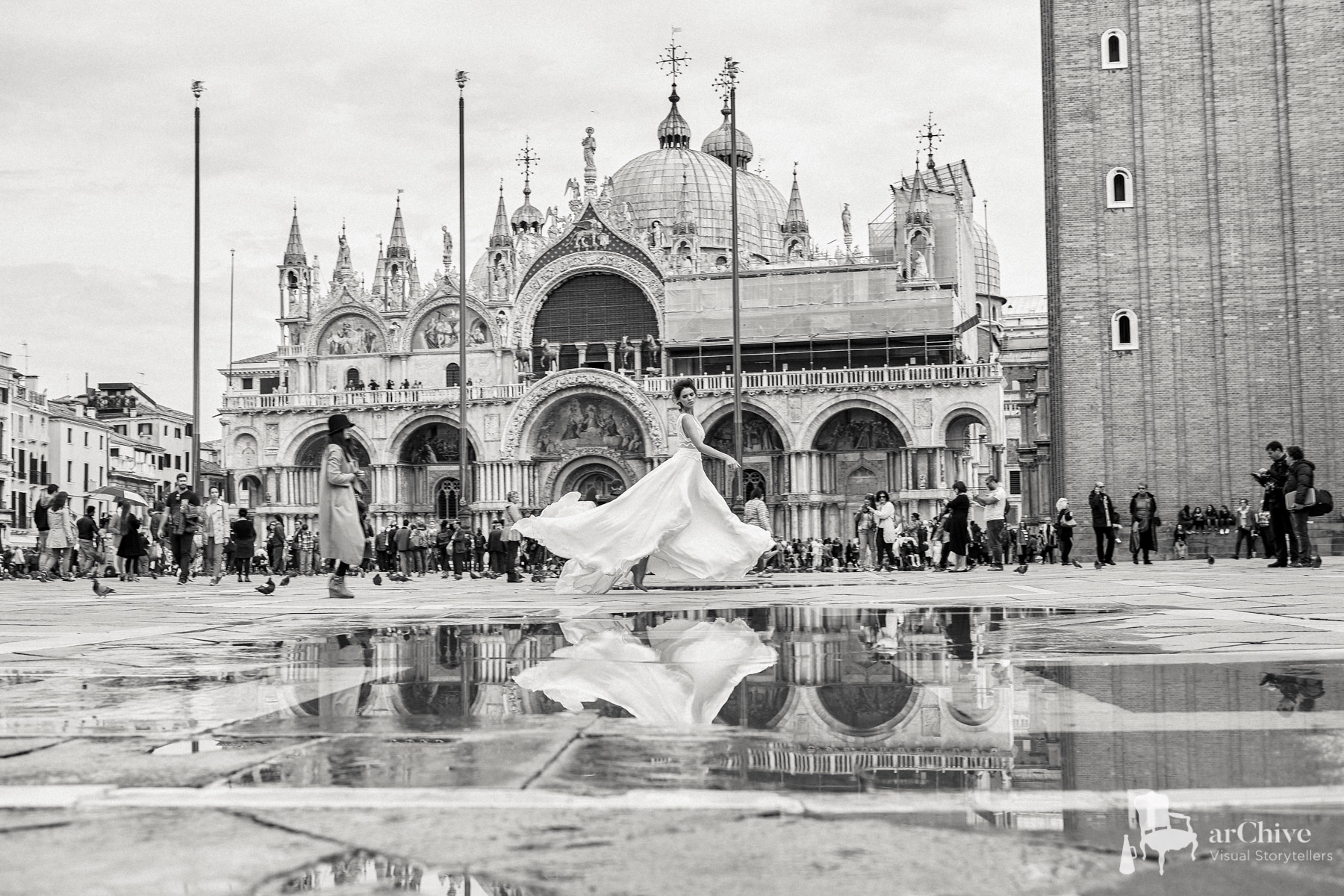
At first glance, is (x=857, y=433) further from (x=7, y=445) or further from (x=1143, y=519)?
(x=7, y=445)

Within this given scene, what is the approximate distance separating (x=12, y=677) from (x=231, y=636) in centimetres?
183

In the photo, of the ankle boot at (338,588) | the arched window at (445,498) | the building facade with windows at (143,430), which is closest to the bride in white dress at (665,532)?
the ankle boot at (338,588)

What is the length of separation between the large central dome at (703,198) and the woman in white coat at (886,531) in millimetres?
33238

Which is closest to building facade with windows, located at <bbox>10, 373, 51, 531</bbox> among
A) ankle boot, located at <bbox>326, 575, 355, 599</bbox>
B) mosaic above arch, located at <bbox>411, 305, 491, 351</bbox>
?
mosaic above arch, located at <bbox>411, 305, 491, 351</bbox>

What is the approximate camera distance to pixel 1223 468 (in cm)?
2819

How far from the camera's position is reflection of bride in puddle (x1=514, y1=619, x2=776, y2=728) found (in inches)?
135

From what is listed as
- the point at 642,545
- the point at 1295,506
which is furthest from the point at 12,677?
the point at 1295,506

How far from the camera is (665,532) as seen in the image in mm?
10578

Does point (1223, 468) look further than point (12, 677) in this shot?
Yes

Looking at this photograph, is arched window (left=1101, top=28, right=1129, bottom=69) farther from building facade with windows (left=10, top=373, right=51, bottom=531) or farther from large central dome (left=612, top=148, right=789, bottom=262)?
building facade with windows (left=10, top=373, right=51, bottom=531)

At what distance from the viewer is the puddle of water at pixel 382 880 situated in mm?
→ 1732

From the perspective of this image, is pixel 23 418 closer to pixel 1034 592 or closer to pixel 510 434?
pixel 510 434

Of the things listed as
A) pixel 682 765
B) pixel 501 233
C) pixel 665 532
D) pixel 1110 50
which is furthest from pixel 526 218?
pixel 682 765

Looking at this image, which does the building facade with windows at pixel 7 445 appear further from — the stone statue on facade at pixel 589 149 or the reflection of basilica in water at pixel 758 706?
the reflection of basilica in water at pixel 758 706
